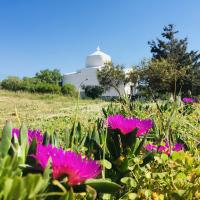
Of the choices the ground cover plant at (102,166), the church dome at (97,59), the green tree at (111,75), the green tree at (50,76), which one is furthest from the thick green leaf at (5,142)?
the green tree at (50,76)

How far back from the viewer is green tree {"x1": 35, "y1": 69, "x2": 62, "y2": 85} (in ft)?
210

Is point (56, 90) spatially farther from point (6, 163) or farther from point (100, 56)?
point (6, 163)

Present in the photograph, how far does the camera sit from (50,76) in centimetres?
6475

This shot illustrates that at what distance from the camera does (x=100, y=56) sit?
183 feet

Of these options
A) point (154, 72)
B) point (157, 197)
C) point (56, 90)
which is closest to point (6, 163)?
point (157, 197)

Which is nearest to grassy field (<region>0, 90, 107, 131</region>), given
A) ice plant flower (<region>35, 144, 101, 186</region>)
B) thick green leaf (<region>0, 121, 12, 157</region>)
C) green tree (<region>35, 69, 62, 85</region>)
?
thick green leaf (<region>0, 121, 12, 157</region>)

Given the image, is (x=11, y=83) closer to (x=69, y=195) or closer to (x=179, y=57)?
(x=179, y=57)

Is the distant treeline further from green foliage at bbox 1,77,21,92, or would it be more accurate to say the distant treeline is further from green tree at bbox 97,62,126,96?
green tree at bbox 97,62,126,96

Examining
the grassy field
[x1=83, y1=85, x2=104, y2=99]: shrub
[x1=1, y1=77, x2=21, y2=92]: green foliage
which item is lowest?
the grassy field

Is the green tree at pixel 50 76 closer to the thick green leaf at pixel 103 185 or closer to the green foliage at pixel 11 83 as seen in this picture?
the green foliage at pixel 11 83

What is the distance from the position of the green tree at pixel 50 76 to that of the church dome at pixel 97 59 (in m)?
8.75

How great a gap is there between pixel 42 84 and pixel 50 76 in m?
24.9

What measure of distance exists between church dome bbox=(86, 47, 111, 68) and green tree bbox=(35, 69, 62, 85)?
344 inches

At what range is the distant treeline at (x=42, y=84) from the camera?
38.5 metres
